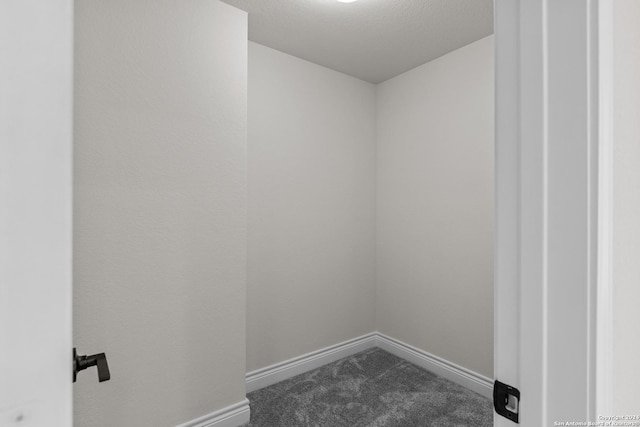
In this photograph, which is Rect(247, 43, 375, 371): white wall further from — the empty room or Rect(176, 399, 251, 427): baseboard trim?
Rect(176, 399, 251, 427): baseboard trim

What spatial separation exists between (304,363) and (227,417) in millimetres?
784

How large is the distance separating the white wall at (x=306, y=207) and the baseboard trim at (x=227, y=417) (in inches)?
15.0

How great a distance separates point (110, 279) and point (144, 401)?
615 millimetres

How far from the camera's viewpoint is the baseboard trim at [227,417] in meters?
1.76

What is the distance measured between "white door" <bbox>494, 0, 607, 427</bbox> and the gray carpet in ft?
5.07

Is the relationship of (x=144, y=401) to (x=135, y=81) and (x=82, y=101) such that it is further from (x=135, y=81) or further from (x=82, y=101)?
(x=135, y=81)

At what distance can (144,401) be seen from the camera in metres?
1.61
